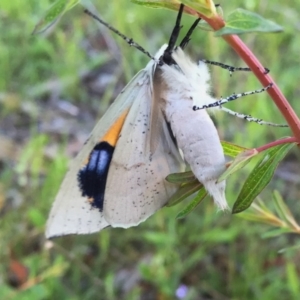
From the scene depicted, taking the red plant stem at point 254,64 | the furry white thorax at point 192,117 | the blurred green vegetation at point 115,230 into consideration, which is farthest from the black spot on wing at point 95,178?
the blurred green vegetation at point 115,230

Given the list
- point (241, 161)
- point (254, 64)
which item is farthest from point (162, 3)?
point (241, 161)

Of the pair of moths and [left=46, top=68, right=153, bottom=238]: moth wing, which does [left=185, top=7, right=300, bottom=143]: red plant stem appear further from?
[left=46, top=68, right=153, bottom=238]: moth wing

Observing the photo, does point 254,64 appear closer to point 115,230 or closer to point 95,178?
point 95,178

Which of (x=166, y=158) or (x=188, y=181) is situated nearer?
(x=188, y=181)

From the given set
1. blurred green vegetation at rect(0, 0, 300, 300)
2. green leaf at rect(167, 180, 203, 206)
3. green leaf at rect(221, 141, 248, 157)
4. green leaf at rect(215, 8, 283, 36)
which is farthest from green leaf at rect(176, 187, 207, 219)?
blurred green vegetation at rect(0, 0, 300, 300)

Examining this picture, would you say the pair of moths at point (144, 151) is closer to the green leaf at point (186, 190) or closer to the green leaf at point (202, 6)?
the green leaf at point (186, 190)

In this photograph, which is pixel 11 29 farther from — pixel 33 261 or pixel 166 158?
pixel 166 158

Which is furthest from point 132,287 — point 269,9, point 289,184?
point 269,9
